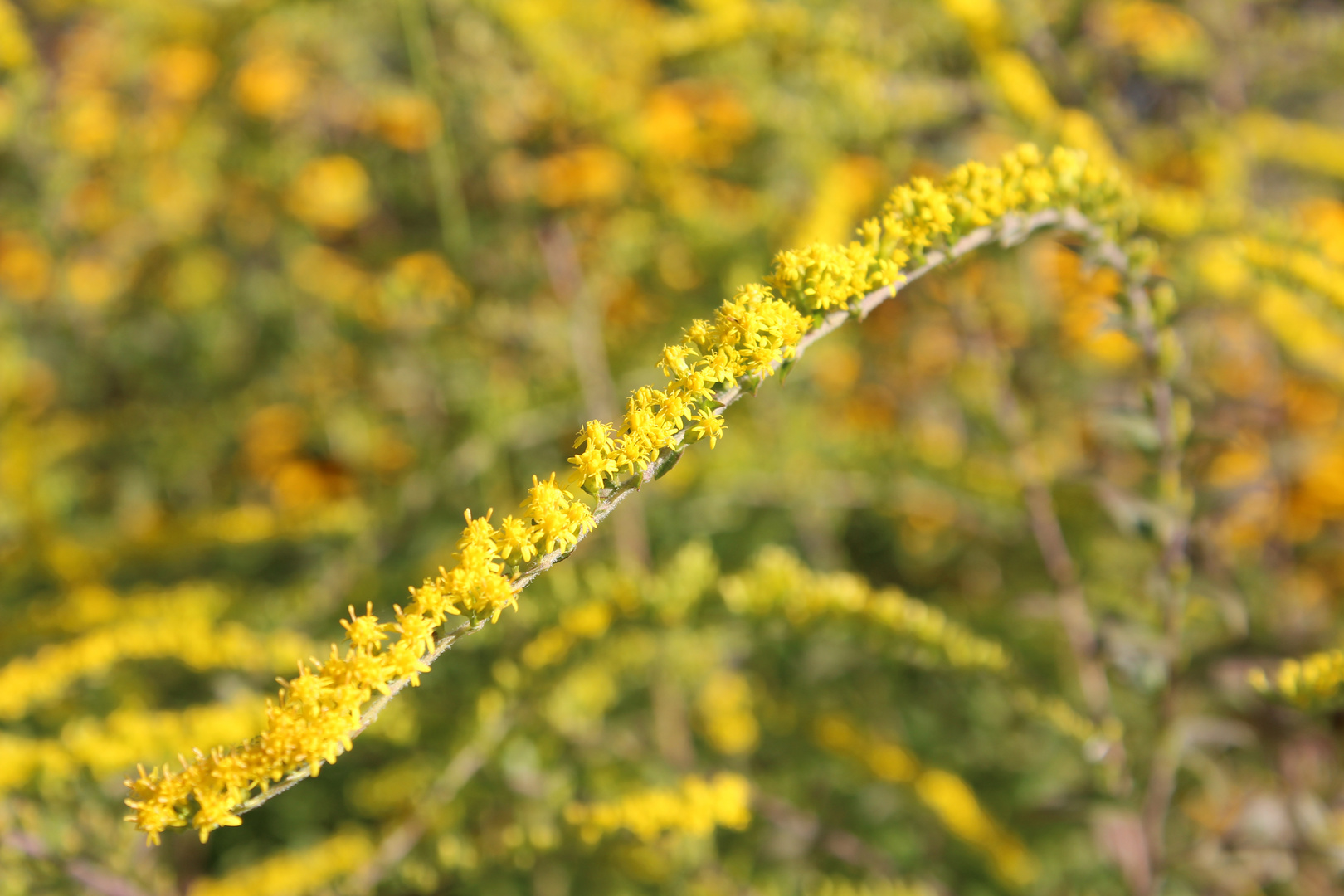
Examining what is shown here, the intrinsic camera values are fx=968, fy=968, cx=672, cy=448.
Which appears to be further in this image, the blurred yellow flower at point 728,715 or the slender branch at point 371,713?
the blurred yellow flower at point 728,715

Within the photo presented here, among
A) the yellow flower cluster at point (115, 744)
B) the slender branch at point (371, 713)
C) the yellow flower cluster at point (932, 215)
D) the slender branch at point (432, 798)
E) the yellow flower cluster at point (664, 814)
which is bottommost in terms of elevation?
the slender branch at point (432, 798)

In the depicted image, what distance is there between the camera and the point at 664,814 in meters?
1.88

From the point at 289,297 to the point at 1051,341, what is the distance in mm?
3113

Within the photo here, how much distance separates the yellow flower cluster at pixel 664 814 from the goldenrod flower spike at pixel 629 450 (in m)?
0.70

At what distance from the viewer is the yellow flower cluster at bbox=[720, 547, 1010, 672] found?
→ 181cm

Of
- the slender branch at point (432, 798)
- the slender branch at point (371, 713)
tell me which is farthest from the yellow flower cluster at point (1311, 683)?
the slender branch at point (432, 798)

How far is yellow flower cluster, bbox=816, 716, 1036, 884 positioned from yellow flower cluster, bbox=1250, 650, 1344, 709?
86 cm

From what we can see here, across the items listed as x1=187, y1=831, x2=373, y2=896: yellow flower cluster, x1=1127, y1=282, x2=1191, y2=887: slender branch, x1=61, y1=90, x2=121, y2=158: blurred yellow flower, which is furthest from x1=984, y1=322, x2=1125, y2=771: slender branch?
x1=61, y1=90, x2=121, y2=158: blurred yellow flower

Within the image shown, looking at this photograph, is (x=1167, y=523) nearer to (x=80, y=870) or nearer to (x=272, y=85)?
(x=80, y=870)

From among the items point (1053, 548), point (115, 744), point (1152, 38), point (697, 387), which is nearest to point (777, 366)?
point (697, 387)

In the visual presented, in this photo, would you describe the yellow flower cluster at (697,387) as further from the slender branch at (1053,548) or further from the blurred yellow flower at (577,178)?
the blurred yellow flower at (577,178)

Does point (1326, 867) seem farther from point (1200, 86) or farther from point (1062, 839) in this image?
point (1200, 86)

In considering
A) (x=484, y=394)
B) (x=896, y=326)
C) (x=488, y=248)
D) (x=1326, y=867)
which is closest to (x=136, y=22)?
(x=488, y=248)

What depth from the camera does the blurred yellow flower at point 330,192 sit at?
429cm
